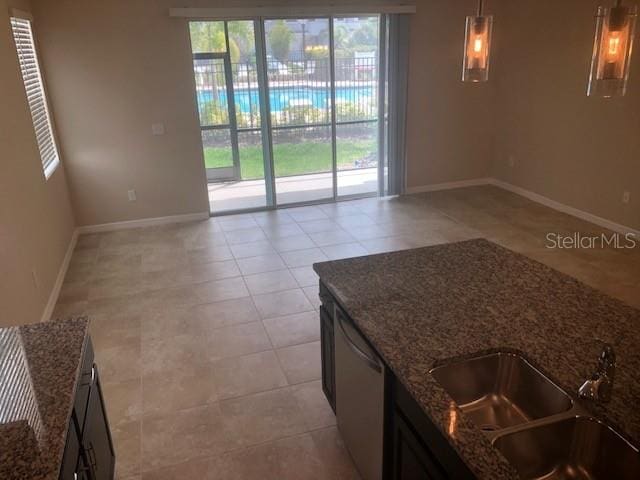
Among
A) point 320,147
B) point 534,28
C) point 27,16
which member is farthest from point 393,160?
point 27,16

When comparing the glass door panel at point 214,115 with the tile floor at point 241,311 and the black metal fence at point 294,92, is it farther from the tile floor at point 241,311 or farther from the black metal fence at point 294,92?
the tile floor at point 241,311

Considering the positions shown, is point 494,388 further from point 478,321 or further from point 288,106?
point 288,106

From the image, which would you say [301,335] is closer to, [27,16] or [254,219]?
[254,219]

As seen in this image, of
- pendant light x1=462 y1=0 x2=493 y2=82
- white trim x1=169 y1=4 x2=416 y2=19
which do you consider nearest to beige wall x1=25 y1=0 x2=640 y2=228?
white trim x1=169 y1=4 x2=416 y2=19

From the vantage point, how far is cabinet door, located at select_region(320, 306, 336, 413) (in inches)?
99.3

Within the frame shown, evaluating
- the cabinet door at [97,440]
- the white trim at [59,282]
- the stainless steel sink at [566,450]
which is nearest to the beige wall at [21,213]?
the white trim at [59,282]

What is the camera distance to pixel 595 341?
176 centimetres

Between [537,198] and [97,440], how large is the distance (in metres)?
5.94

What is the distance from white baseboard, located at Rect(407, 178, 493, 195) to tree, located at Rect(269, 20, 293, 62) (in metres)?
2.48

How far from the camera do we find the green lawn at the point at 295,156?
251 inches

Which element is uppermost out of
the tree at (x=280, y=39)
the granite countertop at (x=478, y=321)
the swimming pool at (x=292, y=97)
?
the tree at (x=280, y=39)

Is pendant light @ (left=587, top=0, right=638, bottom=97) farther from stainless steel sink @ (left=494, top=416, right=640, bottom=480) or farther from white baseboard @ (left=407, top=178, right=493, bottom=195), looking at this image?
white baseboard @ (left=407, top=178, right=493, bottom=195)

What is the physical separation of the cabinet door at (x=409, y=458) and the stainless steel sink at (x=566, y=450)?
231 mm

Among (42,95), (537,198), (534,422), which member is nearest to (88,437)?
(534,422)
